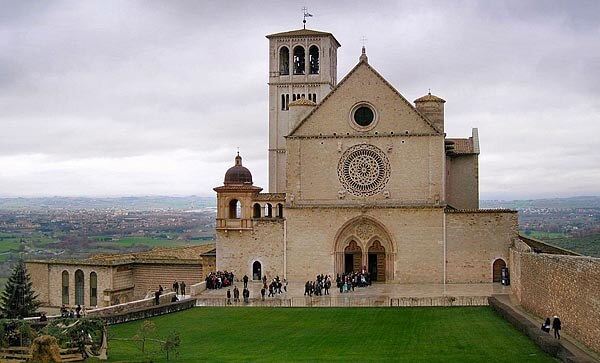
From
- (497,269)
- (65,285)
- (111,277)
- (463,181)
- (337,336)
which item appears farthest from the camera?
(463,181)

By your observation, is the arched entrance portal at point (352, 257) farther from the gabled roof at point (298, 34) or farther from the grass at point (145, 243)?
the grass at point (145, 243)

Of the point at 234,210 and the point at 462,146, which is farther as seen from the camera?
the point at 462,146

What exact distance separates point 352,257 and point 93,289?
16.6 metres

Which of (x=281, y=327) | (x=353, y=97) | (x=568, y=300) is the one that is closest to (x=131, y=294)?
(x=353, y=97)

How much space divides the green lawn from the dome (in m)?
13.8

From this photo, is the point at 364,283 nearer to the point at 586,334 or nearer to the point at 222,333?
the point at 222,333

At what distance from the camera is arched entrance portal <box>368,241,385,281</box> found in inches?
1900

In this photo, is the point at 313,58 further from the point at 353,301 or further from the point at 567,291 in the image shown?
the point at 567,291

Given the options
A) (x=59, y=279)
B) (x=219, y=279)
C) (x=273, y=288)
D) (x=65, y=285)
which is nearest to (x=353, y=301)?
(x=273, y=288)

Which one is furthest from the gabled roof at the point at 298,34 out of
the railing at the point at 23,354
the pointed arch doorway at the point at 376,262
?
the railing at the point at 23,354

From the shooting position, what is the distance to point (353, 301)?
38.9 m

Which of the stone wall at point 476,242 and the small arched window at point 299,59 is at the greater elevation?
the small arched window at point 299,59

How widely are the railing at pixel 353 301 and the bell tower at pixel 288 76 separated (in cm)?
2189

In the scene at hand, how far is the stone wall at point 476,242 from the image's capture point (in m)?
45.9
